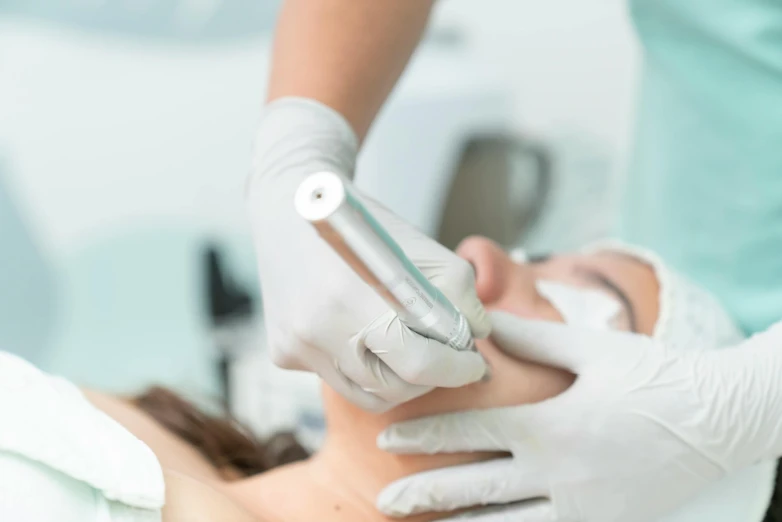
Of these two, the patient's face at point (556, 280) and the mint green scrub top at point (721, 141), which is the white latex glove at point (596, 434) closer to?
the patient's face at point (556, 280)

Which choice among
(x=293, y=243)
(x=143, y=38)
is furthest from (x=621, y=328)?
(x=143, y=38)

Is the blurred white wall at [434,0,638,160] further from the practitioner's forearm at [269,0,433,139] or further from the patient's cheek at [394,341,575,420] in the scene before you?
the patient's cheek at [394,341,575,420]

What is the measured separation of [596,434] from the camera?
2.48ft

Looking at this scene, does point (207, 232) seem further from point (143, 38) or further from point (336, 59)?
point (336, 59)

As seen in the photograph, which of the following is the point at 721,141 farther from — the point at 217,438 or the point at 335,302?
the point at 217,438

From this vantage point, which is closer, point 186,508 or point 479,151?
point 186,508

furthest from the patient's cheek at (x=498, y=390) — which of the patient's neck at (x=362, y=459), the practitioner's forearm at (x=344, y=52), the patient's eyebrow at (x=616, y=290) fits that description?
the practitioner's forearm at (x=344, y=52)

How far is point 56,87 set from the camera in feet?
5.07

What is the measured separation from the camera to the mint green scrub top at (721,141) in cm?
96

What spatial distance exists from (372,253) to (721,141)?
2.54 feet

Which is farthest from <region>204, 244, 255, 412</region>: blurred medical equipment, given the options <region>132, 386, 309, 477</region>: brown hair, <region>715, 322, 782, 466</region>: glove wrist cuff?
<region>715, 322, 782, 466</region>: glove wrist cuff

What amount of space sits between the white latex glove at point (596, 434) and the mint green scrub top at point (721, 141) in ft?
0.96

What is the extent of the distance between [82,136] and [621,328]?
129 centimetres

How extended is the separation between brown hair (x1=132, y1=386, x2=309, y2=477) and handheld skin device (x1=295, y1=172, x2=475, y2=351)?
0.65 m
